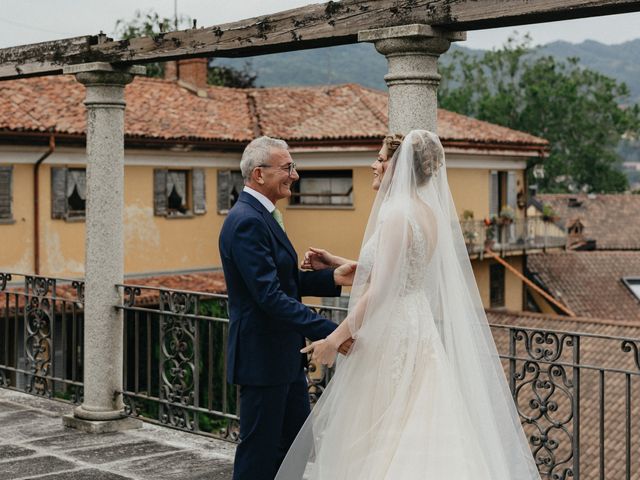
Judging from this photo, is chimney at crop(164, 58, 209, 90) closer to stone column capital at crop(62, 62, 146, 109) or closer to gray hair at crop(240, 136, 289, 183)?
stone column capital at crop(62, 62, 146, 109)

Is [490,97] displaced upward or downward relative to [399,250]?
upward

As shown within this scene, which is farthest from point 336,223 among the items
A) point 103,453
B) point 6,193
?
point 103,453

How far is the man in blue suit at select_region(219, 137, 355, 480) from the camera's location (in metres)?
4.49

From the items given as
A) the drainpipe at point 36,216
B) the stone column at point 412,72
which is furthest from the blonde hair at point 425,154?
the drainpipe at point 36,216

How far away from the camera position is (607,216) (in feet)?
168

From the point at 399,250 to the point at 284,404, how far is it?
3.11 feet

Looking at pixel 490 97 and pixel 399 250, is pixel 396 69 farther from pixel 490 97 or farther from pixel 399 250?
pixel 490 97

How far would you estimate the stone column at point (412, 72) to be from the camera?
5.18 meters

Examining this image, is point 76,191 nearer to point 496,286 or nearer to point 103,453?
point 496,286

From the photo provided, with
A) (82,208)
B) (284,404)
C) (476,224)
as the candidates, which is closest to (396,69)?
(284,404)

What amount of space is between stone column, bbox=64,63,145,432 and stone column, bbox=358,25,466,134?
2.65 meters

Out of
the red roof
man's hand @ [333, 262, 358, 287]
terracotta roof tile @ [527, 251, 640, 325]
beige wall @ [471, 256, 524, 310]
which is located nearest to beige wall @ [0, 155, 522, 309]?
the red roof

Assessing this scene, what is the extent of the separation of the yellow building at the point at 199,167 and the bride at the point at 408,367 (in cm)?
1929

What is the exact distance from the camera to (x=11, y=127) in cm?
2250
